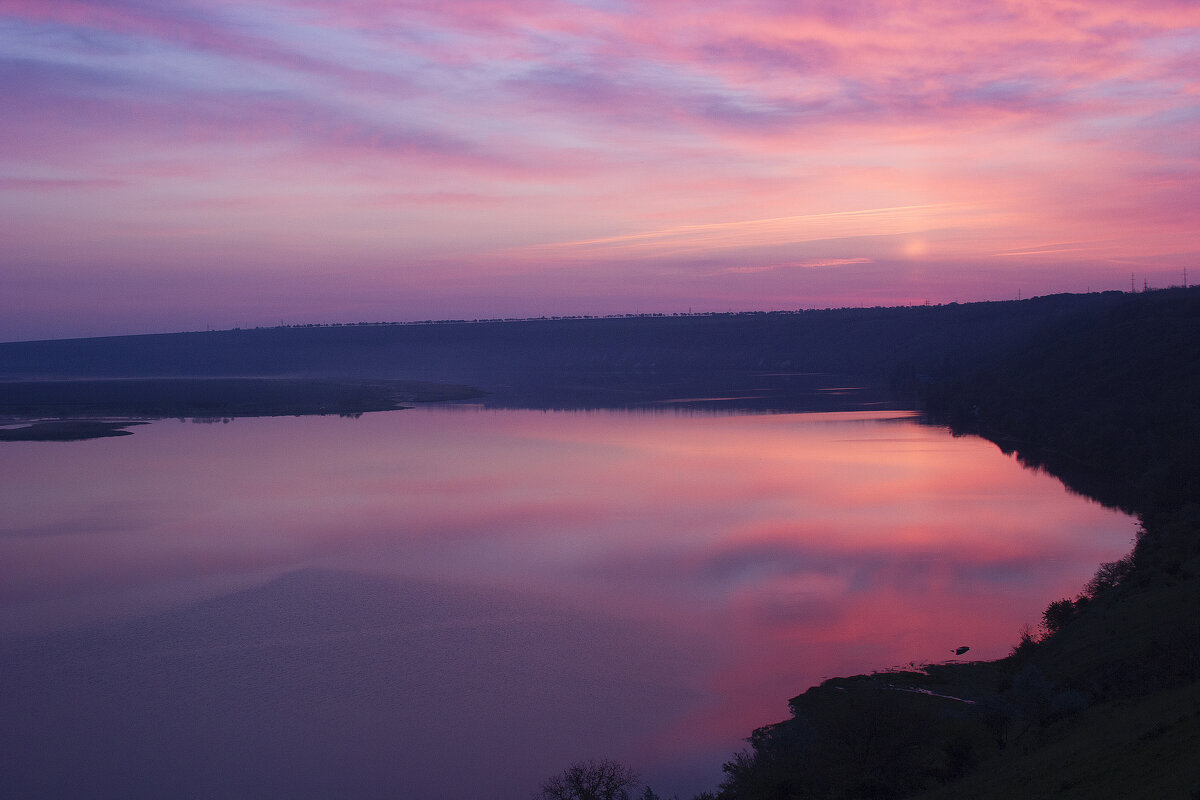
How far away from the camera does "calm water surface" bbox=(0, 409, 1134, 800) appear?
912 cm

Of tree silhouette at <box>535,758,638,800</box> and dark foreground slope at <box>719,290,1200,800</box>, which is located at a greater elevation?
dark foreground slope at <box>719,290,1200,800</box>

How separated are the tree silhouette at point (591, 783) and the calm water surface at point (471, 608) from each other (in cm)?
29

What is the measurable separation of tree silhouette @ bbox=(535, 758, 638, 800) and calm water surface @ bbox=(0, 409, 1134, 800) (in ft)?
0.95

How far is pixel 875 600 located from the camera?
43.3ft

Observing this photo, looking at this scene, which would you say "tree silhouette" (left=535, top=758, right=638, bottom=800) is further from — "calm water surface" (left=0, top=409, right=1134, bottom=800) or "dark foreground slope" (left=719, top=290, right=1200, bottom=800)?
"dark foreground slope" (left=719, top=290, right=1200, bottom=800)

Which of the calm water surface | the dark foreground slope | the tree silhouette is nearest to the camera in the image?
the dark foreground slope

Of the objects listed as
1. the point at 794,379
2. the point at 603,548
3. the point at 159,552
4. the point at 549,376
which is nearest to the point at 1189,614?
the point at 603,548

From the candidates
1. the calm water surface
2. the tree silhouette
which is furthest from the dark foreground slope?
the tree silhouette

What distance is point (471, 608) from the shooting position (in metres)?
12.9

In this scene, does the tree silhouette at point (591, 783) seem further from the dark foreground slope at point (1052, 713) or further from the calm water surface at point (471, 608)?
the dark foreground slope at point (1052, 713)

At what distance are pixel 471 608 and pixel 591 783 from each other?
5499mm

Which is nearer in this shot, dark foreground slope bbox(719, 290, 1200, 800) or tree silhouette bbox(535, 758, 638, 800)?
dark foreground slope bbox(719, 290, 1200, 800)

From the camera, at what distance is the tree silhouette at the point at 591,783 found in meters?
7.42

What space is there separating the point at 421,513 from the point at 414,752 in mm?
10739
